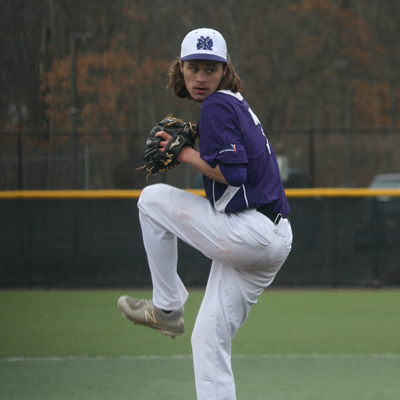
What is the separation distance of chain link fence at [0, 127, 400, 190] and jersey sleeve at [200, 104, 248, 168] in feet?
28.8

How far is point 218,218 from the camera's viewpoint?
397 cm

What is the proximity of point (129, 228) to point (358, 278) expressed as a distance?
3.94m

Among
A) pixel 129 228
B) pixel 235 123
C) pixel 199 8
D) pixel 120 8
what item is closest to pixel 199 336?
pixel 235 123

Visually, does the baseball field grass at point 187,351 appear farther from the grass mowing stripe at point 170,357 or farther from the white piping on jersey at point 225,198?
the white piping on jersey at point 225,198

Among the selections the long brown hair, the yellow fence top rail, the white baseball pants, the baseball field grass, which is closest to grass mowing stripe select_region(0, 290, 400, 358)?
the baseball field grass

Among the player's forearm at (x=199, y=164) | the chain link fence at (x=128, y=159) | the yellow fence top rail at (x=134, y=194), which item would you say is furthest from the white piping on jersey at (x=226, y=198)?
the chain link fence at (x=128, y=159)

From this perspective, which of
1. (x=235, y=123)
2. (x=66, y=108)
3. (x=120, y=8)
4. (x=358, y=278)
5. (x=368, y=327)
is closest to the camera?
(x=235, y=123)

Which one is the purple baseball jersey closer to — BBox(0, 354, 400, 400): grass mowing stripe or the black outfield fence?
BBox(0, 354, 400, 400): grass mowing stripe

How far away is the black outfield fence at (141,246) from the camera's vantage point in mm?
11539

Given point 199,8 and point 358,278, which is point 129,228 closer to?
point 358,278

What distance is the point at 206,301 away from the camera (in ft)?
13.5

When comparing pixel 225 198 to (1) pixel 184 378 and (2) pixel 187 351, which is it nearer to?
(1) pixel 184 378

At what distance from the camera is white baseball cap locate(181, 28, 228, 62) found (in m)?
3.91

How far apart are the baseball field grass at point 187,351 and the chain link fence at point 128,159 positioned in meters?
3.39
